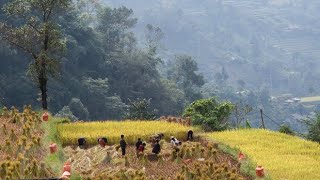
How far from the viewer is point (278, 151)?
2227cm

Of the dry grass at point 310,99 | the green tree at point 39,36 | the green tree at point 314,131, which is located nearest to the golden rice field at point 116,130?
the green tree at point 39,36

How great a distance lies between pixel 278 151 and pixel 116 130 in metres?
6.80

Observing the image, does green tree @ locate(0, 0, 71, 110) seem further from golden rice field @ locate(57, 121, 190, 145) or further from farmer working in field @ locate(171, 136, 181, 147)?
farmer working in field @ locate(171, 136, 181, 147)

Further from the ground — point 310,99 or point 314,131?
point 314,131

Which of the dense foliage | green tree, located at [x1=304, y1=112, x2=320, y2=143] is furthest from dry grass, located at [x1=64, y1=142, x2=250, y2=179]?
the dense foliage

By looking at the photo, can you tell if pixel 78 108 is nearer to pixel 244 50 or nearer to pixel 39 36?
pixel 39 36

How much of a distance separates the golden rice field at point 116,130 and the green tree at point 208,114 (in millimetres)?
2759

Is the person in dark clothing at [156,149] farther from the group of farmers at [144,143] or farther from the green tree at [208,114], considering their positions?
the green tree at [208,114]

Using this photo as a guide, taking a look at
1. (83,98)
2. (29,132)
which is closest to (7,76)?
(83,98)

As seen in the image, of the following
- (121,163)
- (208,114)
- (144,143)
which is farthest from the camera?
(208,114)

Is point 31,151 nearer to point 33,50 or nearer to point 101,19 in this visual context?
point 33,50

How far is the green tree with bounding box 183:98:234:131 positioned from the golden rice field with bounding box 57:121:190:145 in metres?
2.76

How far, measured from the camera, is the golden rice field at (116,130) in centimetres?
2309

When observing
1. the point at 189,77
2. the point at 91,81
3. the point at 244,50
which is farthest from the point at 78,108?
the point at 244,50
